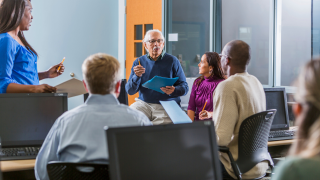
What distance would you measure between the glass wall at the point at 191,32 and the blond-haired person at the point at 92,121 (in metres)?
3.61

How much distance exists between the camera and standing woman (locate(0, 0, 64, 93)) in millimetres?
1850

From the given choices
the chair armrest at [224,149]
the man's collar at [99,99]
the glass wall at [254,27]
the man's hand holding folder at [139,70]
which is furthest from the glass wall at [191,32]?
the man's collar at [99,99]

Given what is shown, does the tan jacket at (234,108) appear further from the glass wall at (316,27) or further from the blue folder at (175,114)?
the glass wall at (316,27)

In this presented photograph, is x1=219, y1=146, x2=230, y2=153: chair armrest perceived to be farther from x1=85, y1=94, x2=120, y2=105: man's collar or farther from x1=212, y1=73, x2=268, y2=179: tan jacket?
x1=85, y1=94, x2=120, y2=105: man's collar

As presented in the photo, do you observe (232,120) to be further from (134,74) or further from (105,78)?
(134,74)

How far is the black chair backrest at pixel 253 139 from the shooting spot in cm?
172

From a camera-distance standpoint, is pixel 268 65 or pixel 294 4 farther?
pixel 268 65

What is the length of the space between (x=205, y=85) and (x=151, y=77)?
0.52 m

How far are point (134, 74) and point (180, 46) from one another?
211 centimetres

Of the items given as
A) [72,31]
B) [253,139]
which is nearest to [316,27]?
[253,139]

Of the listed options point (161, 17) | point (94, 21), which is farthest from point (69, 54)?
point (161, 17)

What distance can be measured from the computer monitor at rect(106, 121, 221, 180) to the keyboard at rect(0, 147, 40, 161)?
83cm

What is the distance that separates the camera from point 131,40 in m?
4.82

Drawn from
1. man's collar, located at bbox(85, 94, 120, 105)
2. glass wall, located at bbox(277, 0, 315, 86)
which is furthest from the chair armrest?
glass wall, located at bbox(277, 0, 315, 86)
